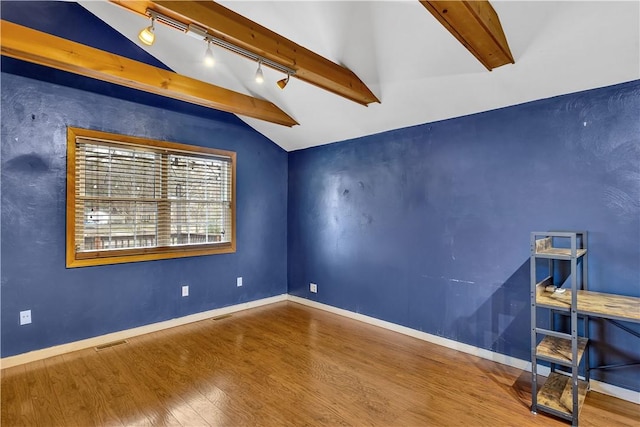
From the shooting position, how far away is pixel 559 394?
229 centimetres

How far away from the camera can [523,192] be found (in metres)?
2.82

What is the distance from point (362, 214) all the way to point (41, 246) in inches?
133

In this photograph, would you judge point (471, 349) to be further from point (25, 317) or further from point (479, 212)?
point (25, 317)

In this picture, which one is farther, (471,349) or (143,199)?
(143,199)

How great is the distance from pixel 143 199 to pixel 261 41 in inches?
90.6

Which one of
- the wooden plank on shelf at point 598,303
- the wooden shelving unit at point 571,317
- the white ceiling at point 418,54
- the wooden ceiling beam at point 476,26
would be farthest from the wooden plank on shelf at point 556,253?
the wooden ceiling beam at point 476,26

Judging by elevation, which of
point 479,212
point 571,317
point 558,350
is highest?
point 479,212

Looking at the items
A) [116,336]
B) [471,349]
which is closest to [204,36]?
[116,336]

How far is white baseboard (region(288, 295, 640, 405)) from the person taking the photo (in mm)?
2361

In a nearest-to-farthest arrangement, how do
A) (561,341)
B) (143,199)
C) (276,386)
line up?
(561,341), (276,386), (143,199)

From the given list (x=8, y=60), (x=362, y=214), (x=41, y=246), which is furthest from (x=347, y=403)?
(x=8, y=60)

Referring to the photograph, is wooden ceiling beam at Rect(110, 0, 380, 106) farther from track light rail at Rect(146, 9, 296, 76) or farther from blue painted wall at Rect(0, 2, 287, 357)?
blue painted wall at Rect(0, 2, 287, 357)

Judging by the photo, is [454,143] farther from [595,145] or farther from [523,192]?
[595,145]

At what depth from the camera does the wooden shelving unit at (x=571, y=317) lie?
207cm
